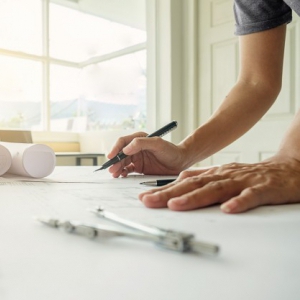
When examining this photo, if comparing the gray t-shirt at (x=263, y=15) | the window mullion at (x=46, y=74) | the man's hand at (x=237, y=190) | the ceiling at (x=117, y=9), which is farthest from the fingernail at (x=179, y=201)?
the window mullion at (x=46, y=74)

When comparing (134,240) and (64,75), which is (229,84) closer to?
(64,75)

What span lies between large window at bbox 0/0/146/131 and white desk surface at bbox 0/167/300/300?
9.97ft

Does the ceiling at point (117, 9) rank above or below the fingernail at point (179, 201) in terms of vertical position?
above

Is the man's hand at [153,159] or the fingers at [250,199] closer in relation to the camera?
the fingers at [250,199]

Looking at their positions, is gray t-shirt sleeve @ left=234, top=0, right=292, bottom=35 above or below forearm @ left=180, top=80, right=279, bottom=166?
above

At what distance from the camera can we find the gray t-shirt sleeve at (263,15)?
916mm

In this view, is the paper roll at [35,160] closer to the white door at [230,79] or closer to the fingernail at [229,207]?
the fingernail at [229,207]

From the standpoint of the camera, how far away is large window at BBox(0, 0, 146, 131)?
3.33m

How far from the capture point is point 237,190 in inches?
16.8

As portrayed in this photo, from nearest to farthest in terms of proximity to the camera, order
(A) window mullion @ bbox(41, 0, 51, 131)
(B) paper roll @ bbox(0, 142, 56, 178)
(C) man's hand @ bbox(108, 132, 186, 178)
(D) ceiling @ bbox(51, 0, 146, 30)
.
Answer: (B) paper roll @ bbox(0, 142, 56, 178) → (C) man's hand @ bbox(108, 132, 186, 178) → (D) ceiling @ bbox(51, 0, 146, 30) → (A) window mullion @ bbox(41, 0, 51, 131)

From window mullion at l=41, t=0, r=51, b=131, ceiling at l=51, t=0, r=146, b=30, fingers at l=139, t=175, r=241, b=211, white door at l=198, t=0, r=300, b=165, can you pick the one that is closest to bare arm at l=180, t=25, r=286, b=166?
fingers at l=139, t=175, r=241, b=211

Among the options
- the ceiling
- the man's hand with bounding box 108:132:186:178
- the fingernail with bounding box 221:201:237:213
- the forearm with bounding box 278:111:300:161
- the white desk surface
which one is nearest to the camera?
the white desk surface

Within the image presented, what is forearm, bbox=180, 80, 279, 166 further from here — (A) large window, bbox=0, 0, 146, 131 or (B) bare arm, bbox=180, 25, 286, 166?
(A) large window, bbox=0, 0, 146, 131

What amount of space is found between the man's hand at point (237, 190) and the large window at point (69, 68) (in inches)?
112
